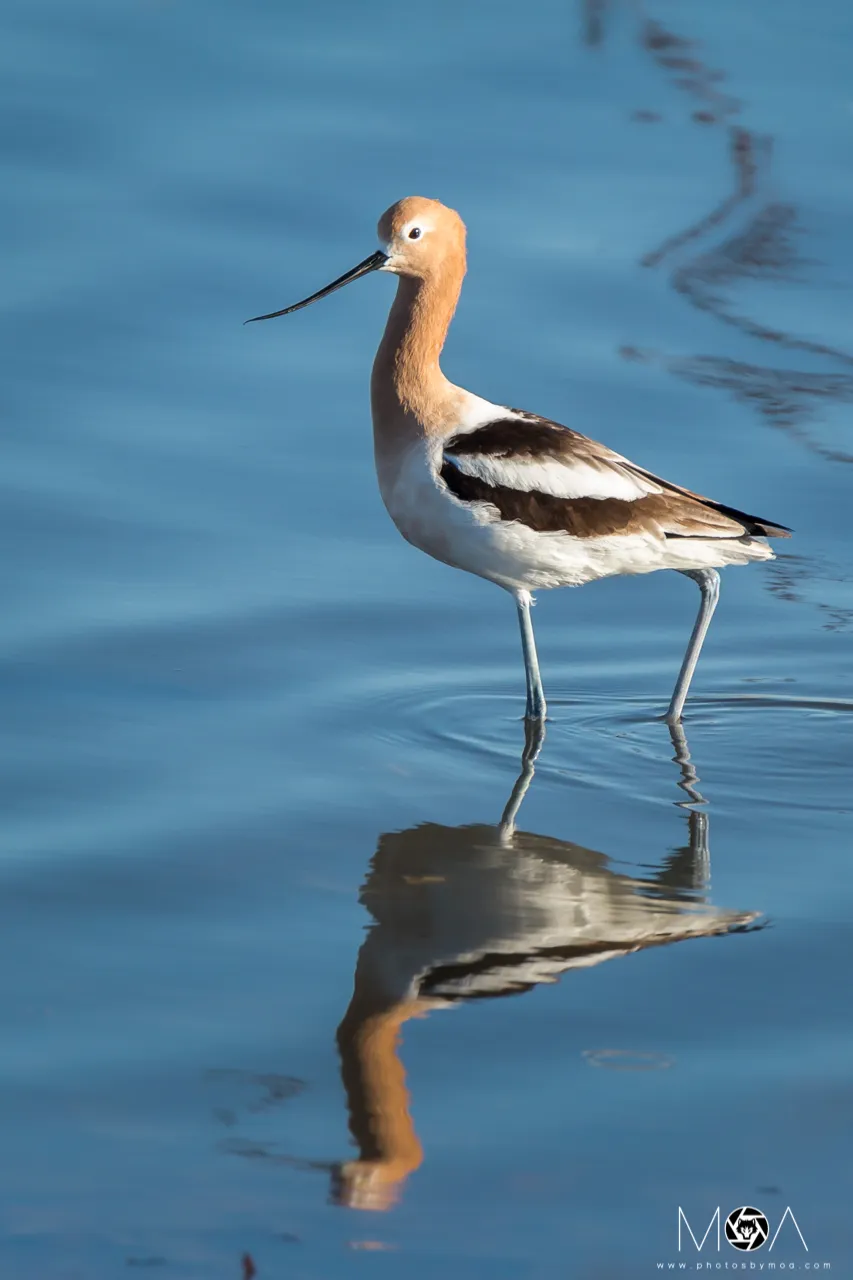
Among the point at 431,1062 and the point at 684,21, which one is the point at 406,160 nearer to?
the point at 684,21

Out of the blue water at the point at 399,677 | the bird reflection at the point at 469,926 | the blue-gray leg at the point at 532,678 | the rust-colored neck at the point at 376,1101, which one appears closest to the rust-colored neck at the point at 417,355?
the blue-gray leg at the point at 532,678

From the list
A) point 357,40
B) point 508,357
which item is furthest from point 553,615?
point 357,40

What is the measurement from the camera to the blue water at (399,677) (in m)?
3.64

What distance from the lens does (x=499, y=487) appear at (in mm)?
5855

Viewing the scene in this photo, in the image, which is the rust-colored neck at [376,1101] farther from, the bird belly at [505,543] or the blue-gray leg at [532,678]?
the bird belly at [505,543]

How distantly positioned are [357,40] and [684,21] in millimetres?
2121

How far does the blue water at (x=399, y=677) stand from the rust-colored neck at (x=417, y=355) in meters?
0.83

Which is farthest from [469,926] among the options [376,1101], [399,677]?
[399,677]

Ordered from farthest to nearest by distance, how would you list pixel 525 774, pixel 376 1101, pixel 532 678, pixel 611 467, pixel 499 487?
1. pixel 611 467
2. pixel 532 678
3. pixel 499 487
4. pixel 525 774
5. pixel 376 1101

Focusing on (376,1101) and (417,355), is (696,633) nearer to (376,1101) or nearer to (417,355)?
(417,355)

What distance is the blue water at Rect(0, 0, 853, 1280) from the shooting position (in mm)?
3645

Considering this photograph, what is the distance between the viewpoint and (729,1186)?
3.56 m

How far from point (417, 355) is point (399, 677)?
3.29 feet

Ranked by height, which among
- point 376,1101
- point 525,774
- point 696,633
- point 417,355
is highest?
point 417,355
